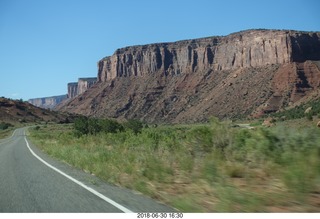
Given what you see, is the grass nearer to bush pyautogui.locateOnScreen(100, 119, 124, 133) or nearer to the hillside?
bush pyautogui.locateOnScreen(100, 119, 124, 133)

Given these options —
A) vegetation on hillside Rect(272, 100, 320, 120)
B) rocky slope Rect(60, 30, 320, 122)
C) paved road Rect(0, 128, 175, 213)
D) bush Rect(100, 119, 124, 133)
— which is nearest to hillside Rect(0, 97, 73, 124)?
rocky slope Rect(60, 30, 320, 122)

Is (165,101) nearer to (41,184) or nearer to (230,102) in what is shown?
(230,102)

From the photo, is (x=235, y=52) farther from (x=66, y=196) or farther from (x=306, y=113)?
(x=66, y=196)

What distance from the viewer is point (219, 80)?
509 feet

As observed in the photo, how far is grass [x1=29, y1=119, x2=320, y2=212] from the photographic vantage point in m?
8.13

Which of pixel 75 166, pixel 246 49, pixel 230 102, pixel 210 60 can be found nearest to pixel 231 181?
pixel 75 166

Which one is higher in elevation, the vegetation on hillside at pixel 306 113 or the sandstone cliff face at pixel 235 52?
the sandstone cliff face at pixel 235 52

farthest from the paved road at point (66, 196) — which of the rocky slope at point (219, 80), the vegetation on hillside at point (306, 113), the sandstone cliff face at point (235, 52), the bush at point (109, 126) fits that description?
the sandstone cliff face at point (235, 52)

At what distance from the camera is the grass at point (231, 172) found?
8133 millimetres

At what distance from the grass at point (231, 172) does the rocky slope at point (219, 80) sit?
100.0 m

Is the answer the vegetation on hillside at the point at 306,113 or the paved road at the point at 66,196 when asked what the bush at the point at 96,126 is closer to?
the vegetation on hillside at the point at 306,113

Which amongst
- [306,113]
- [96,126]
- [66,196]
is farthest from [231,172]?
[306,113]

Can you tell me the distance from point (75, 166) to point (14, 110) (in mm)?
145475

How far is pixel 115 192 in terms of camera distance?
1041 centimetres
